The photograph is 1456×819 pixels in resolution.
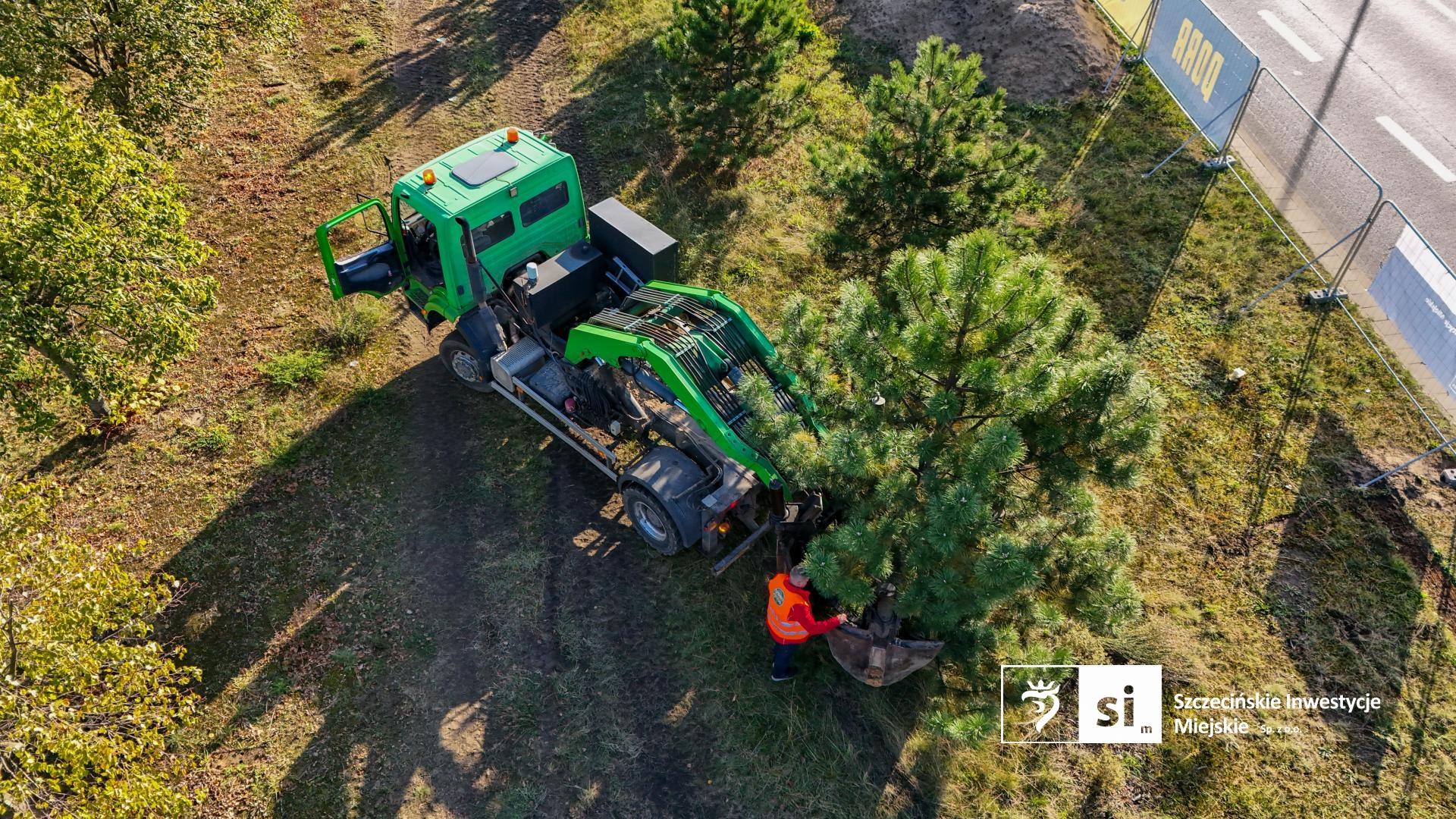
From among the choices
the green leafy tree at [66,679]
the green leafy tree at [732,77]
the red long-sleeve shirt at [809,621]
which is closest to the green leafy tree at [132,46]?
the green leafy tree at [732,77]

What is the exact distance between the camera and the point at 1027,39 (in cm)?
1656

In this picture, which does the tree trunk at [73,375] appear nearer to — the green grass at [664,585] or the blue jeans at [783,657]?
the green grass at [664,585]

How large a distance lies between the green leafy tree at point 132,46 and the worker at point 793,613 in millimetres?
10496

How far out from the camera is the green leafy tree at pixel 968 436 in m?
5.95

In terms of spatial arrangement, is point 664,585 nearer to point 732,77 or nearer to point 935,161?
point 935,161

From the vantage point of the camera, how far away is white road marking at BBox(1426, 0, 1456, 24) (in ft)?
53.2

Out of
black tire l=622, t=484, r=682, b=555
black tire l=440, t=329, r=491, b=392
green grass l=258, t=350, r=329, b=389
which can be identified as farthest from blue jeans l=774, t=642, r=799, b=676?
green grass l=258, t=350, r=329, b=389

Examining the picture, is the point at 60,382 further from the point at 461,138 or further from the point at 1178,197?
the point at 1178,197

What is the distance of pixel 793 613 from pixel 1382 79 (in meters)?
14.9

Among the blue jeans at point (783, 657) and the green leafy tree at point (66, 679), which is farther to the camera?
the blue jeans at point (783, 657)

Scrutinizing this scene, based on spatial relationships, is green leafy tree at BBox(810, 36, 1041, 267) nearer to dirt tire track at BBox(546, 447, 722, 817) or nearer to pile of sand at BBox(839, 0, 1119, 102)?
dirt tire track at BBox(546, 447, 722, 817)

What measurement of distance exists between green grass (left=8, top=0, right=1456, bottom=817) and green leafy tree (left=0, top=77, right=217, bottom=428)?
6.73 feet

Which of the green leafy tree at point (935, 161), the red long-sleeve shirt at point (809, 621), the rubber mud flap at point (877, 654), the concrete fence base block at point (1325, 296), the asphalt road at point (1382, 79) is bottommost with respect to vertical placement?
the concrete fence base block at point (1325, 296)
